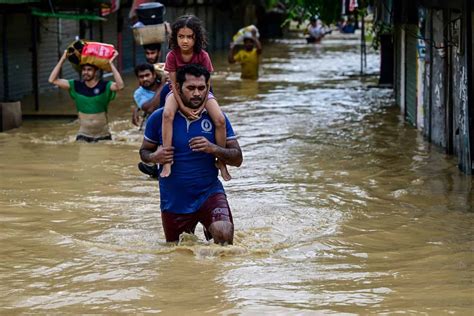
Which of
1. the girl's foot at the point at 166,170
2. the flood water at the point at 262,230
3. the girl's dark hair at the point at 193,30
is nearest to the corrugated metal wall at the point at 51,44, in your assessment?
the flood water at the point at 262,230

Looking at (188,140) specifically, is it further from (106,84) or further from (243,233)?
(106,84)

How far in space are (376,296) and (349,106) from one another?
41.6 ft

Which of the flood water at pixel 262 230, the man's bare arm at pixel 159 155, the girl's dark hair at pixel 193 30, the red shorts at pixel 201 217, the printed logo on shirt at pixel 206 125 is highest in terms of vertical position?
the girl's dark hair at pixel 193 30

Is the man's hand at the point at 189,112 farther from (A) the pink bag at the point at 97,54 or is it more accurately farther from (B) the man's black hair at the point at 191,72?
(A) the pink bag at the point at 97,54

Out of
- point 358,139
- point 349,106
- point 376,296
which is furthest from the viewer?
point 349,106

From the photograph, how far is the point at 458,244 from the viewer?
804 centimetres

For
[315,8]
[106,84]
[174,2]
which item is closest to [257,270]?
[106,84]

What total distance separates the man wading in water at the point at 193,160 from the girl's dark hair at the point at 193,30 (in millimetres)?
583

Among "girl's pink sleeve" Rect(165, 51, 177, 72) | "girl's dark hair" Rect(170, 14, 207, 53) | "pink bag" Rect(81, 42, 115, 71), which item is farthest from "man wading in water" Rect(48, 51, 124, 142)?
"girl's dark hair" Rect(170, 14, 207, 53)

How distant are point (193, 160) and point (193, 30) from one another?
1.07 meters

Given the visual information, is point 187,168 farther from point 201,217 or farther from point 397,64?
point 397,64

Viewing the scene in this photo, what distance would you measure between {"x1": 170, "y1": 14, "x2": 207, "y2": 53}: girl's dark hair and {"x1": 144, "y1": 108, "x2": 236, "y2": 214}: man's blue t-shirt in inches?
30.3

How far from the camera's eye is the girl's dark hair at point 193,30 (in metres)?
7.81

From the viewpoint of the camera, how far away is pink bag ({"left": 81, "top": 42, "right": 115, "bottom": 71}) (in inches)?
497
